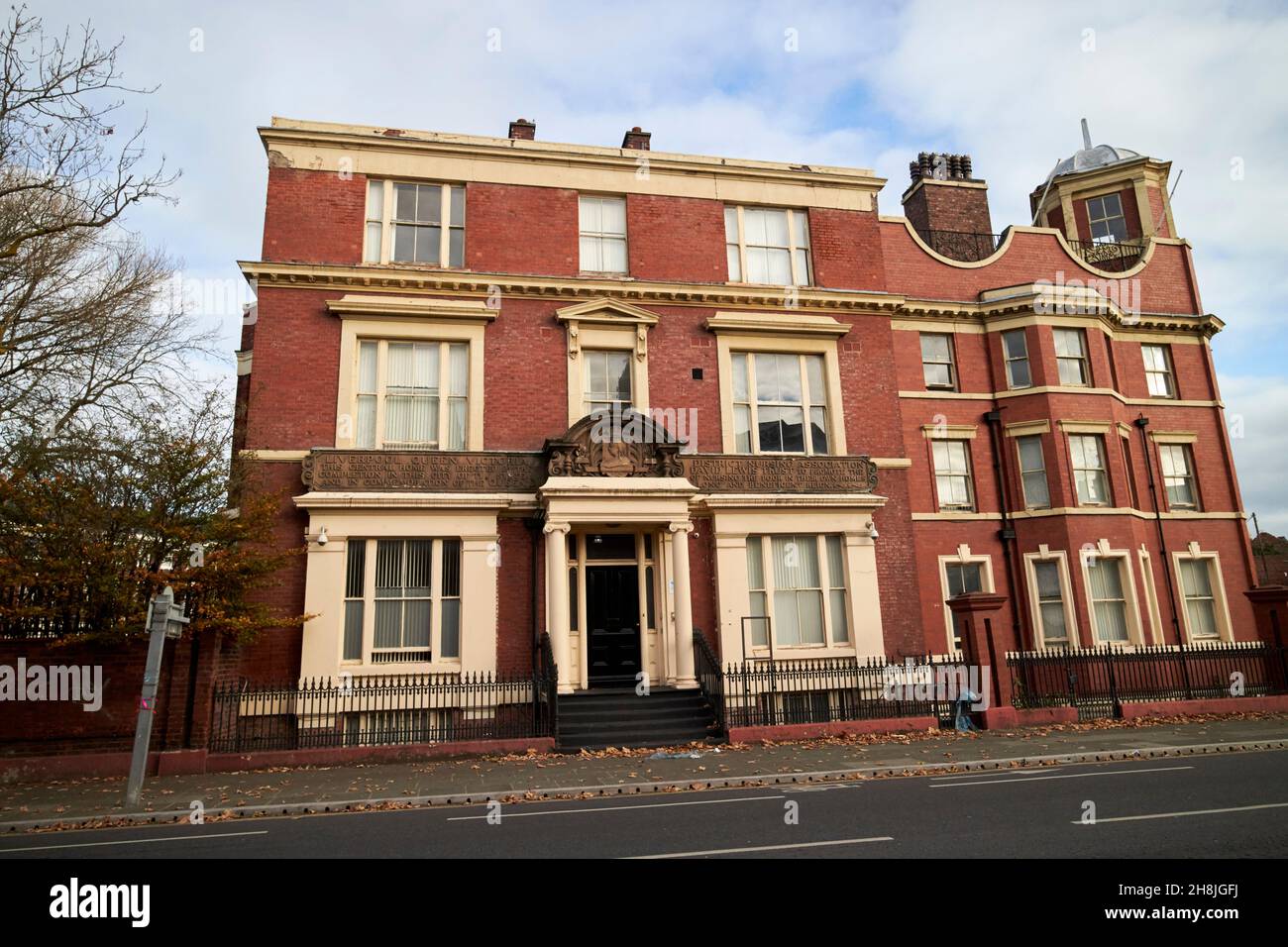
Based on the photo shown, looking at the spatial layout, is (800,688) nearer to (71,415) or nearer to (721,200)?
(721,200)

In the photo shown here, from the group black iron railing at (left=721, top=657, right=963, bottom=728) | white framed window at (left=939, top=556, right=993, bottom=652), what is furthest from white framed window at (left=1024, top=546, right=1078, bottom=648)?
black iron railing at (left=721, top=657, right=963, bottom=728)

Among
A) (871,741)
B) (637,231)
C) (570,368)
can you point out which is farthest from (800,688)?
(637,231)

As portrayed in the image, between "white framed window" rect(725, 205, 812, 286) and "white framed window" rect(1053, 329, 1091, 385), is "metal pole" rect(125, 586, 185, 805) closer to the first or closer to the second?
"white framed window" rect(725, 205, 812, 286)

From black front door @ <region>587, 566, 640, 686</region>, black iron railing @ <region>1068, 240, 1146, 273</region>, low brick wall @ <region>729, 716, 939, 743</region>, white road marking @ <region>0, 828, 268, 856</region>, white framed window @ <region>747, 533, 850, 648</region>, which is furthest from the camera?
black iron railing @ <region>1068, 240, 1146, 273</region>

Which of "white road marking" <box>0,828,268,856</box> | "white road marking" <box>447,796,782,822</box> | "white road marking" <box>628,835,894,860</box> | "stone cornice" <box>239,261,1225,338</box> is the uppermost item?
"stone cornice" <box>239,261,1225,338</box>

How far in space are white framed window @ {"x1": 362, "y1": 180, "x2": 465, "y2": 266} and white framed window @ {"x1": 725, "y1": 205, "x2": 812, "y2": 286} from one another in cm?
663

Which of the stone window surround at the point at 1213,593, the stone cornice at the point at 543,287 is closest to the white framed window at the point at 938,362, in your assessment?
the stone cornice at the point at 543,287

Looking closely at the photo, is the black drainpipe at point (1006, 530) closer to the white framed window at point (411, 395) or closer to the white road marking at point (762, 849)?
the white framed window at point (411, 395)

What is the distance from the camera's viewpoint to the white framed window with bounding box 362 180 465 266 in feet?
61.0

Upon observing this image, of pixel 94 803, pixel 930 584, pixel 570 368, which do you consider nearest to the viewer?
pixel 94 803

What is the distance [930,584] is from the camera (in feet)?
71.7

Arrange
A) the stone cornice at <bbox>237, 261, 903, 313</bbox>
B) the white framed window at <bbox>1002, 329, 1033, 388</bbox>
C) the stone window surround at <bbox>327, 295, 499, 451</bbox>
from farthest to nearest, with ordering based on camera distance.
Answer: the white framed window at <bbox>1002, 329, 1033, 388</bbox> → the stone cornice at <bbox>237, 261, 903, 313</bbox> → the stone window surround at <bbox>327, 295, 499, 451</bbox>
